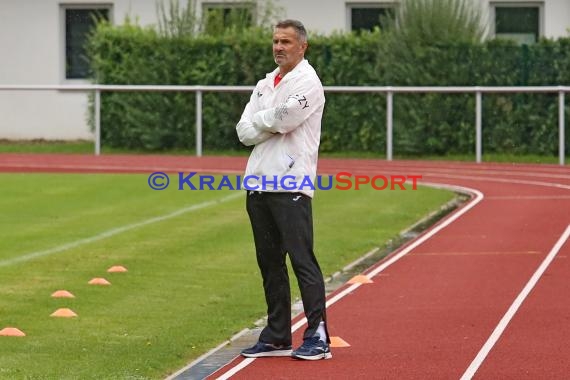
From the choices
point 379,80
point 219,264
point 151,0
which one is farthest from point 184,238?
point 151,0

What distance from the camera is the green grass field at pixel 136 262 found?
9672mm

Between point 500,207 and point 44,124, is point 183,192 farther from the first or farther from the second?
point 44,124

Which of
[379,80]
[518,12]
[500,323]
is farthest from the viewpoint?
[518,12]

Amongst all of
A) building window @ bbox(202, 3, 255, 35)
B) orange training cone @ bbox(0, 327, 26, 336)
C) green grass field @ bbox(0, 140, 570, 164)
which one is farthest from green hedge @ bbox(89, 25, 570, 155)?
orange training cone @ bbox(0, 327, 26, 336)

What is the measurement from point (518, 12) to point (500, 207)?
18.2 m

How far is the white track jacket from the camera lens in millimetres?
9023

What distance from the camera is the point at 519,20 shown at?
1470 inches

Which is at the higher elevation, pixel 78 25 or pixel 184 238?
pixel 78 25

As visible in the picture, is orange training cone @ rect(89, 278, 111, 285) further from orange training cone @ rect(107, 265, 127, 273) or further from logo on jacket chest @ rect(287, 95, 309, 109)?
logo on jacket chest @ rect(287, 95, 309, 109)

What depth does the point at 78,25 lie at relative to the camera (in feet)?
126

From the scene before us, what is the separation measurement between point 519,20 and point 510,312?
26.8 m

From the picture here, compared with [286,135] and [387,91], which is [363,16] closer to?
[387,91]

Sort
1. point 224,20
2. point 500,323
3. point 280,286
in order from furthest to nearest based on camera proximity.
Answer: point 224,20
point 500,323
point 280,286

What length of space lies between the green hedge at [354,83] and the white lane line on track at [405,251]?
551 centimetres
